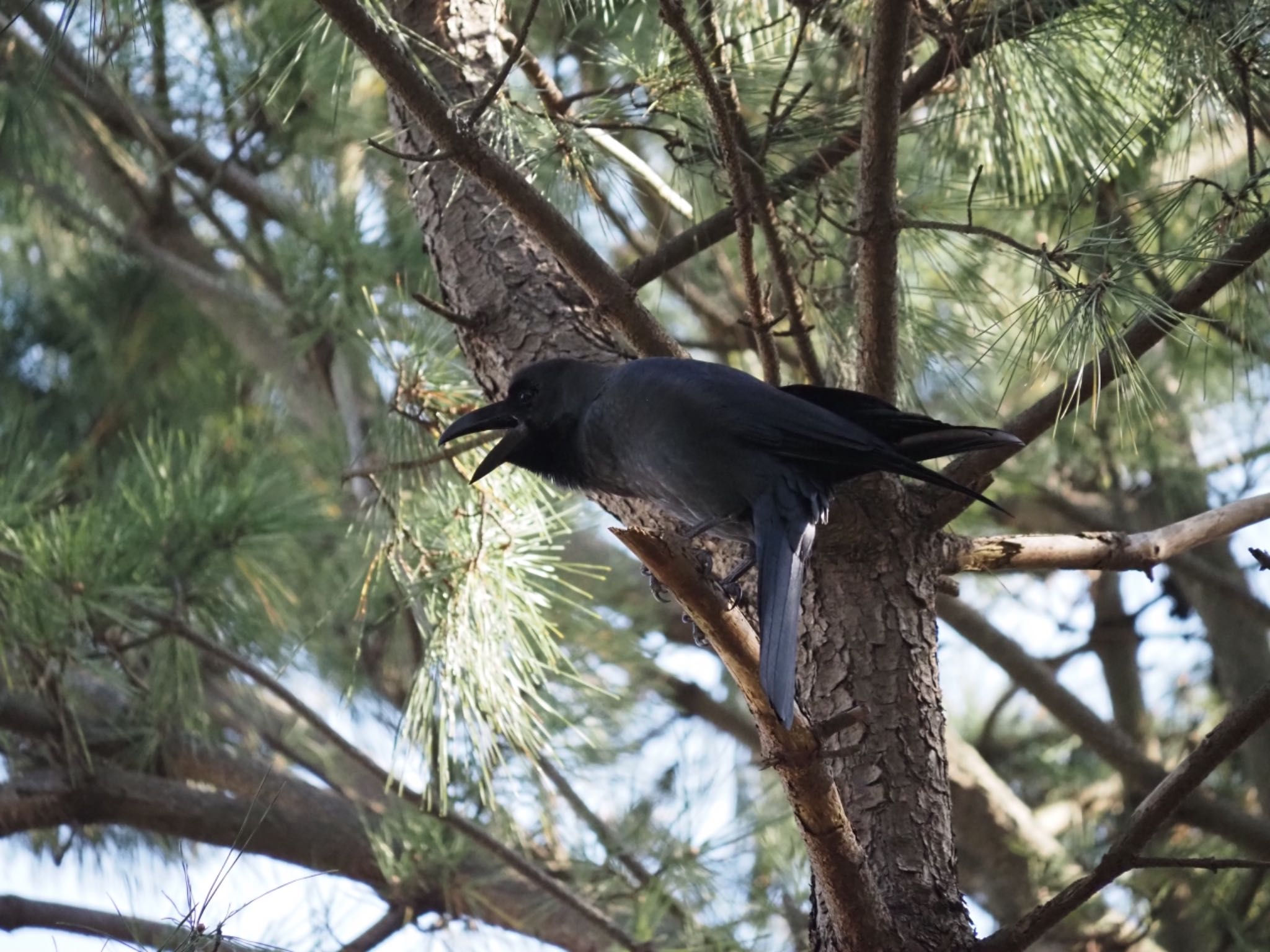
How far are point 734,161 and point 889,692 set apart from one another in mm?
879

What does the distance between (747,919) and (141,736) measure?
1743 millimetres

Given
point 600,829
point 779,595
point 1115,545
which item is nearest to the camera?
point 779,595

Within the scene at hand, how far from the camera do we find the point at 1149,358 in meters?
4.21

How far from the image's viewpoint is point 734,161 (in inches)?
83.9

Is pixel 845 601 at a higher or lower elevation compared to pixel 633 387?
lower

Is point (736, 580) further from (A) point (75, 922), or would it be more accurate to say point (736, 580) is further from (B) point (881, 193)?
(A) point (75, 922)

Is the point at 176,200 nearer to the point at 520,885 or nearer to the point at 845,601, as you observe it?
the point at 520,885

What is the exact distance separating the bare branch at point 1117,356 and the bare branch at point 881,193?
223 mm

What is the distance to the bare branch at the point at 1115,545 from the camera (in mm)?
2289

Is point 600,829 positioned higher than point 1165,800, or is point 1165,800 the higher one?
point 600,829

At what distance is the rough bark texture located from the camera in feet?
6.32

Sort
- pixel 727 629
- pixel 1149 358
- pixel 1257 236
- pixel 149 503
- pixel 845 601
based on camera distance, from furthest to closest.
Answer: pixel 1149 358 < pixel 149 503 < pixel 845 601 < pixel 1257 236 < pixel 727 629

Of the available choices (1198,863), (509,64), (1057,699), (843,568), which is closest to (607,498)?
(843,568)

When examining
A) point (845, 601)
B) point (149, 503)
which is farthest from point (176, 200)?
point (845, 601)
